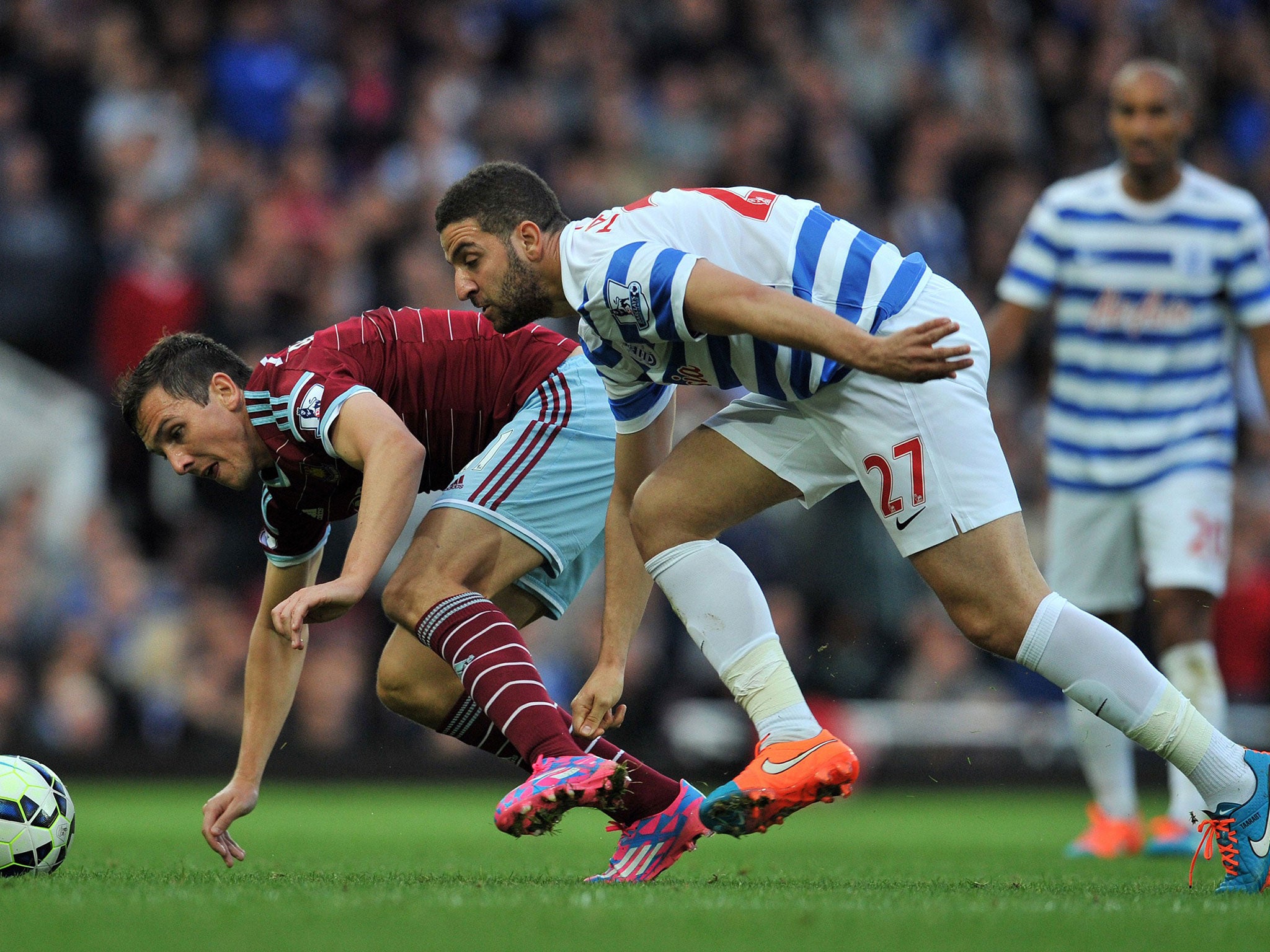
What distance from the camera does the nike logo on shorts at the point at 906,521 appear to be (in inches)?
164

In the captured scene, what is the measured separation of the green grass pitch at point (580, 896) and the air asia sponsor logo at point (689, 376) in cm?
131

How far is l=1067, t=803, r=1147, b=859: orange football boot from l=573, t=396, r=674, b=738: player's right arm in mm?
2322

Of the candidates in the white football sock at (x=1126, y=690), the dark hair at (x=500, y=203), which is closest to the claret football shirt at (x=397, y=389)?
the dark hair at (x=500, y=203)

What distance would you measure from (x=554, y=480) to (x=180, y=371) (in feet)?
3.56

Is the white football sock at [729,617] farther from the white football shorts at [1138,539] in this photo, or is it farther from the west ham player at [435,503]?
the white football shorts at [1138,539]

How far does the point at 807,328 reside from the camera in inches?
150

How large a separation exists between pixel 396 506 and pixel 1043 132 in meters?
10.9

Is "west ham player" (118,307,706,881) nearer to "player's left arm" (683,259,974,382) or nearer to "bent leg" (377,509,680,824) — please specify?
"bent leg" (377,509,680,824)

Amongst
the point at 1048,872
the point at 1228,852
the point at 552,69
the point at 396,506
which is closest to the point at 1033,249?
the point at 1048,872

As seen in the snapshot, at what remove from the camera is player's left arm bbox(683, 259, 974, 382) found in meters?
3.75

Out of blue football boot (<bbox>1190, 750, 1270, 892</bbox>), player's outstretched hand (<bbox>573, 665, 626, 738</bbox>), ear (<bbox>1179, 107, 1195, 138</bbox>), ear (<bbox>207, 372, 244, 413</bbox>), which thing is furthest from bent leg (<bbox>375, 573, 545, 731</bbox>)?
ear (<bbox>1179, 107, 1195, 138</bbox>)

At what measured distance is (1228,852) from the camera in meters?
4.29

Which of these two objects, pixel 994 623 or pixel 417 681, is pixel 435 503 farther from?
pixel 994 623

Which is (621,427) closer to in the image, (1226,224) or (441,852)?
(441,852)
